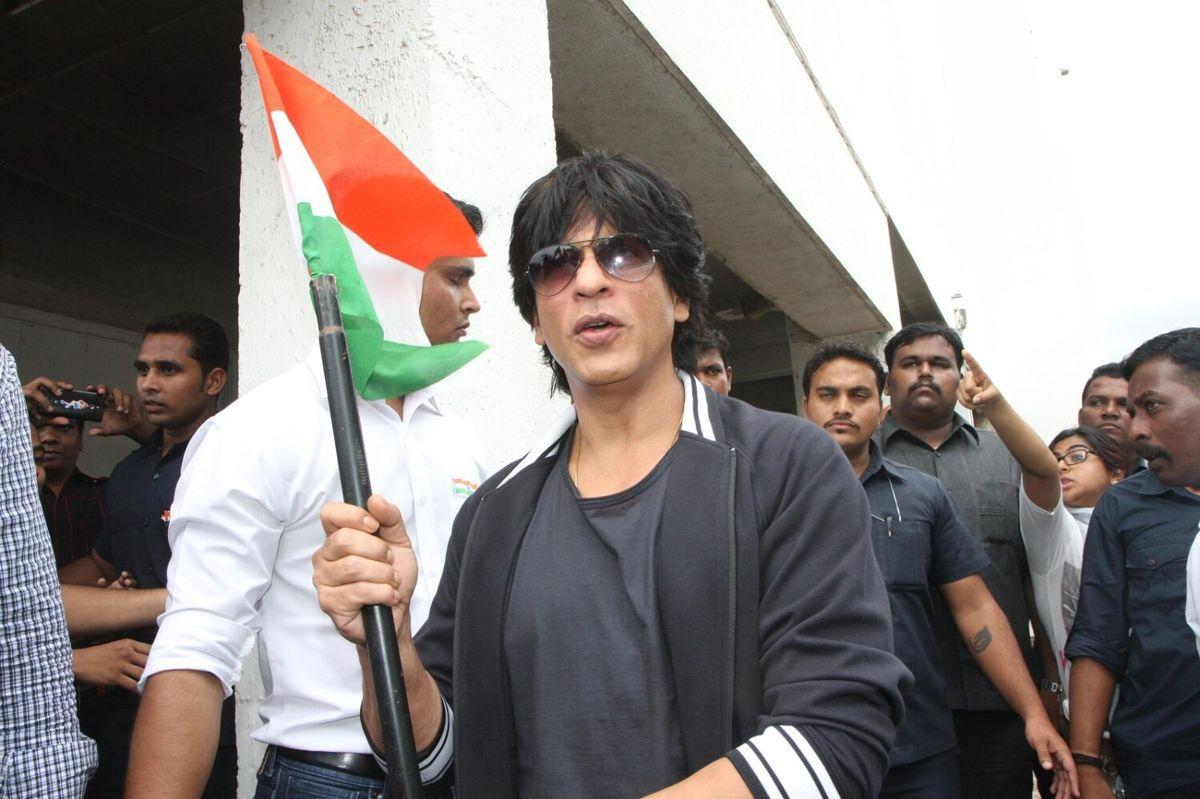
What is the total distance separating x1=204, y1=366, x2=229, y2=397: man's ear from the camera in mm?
3406

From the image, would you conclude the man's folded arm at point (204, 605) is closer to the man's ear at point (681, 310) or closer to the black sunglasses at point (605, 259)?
the black sunglasses at point (605, 259)

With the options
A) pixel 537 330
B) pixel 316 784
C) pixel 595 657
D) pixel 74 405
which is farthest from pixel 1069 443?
pixel 74 405

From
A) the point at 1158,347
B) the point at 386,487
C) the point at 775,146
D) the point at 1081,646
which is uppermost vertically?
the point at 775,146

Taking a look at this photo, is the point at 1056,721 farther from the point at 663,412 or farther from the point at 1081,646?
the point at 663,412

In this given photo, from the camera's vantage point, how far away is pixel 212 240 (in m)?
7.41

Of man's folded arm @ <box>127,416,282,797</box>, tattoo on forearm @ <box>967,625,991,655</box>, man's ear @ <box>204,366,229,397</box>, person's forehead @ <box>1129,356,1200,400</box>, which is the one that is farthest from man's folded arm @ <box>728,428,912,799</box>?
man's ear @ <box>204,366,229,397</box>

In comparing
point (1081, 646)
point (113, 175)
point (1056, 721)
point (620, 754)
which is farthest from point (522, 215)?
point (113, 175)

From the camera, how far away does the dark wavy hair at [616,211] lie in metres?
1.53

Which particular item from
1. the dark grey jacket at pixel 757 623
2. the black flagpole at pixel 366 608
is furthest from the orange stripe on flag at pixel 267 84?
the dark grey jacket at pixel 757 623

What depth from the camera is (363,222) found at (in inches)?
59.7

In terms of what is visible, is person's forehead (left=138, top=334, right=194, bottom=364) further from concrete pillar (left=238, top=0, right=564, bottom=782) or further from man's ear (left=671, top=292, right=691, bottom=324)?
man's ear (left=671, top=292, right=691, bottom=324)

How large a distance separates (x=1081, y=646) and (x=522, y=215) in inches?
93.4

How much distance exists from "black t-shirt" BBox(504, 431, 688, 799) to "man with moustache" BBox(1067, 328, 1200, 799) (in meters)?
2.06

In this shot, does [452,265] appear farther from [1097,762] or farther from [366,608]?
[1097,762]
